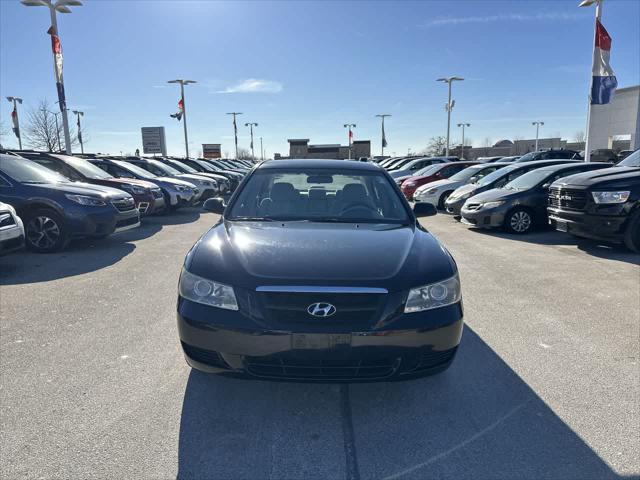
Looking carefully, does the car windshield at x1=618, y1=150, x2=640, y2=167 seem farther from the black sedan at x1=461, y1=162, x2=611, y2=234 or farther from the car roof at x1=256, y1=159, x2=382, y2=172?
the car roof at x1=256, y1=159, x2=382, y2=172

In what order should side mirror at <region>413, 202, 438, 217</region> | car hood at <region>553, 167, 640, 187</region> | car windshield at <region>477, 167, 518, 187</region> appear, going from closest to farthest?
side mirror at <region>413, 202, 438, 217</region> < car hood at <region>553, 167, 640, 187</region> < car windshield at <region>477, 167, 518, 187</region>

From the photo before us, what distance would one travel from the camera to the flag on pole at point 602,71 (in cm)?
1481

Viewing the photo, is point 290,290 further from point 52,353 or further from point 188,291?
point 52,353

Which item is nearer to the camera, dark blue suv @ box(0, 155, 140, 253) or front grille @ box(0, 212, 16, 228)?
front grille @ box(0, 212, 16, 228)

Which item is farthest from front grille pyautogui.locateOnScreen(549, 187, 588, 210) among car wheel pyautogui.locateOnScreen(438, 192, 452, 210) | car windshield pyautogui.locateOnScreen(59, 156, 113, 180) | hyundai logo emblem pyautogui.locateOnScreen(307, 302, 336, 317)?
car windshield pyautogui.locateOnScreen(59, 156, 113, 180)

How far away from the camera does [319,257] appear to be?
108 inches

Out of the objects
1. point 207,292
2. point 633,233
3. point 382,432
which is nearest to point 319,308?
point 207,292

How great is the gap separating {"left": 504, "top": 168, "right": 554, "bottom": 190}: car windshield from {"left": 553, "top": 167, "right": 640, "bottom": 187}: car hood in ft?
5.75

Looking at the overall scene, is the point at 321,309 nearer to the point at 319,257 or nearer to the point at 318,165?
the point at 319,257

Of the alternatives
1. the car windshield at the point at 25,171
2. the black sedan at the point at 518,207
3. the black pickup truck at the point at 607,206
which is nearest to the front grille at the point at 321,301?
the black pickup truck at the point at 607,206

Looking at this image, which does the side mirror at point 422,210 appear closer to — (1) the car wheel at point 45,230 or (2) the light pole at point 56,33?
(1) the car wheel at point 45,230

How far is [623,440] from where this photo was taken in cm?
247

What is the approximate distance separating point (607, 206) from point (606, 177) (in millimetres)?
582

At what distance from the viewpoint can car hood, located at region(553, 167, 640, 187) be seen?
6918 millimetres
